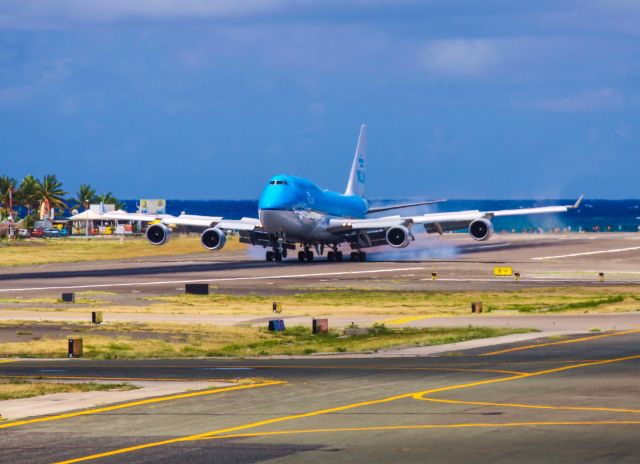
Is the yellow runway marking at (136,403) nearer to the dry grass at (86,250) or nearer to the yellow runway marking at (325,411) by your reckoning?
the yellow runway marking at (325,411)

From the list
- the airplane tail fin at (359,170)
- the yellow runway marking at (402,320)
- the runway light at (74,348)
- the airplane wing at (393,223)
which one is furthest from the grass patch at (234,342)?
the airplane tail fin at (359,170)

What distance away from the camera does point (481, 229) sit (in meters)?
104

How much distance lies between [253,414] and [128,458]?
5644 mm

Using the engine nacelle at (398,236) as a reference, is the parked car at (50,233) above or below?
above

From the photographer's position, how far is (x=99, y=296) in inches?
2859

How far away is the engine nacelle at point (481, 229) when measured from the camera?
103650 millimetres

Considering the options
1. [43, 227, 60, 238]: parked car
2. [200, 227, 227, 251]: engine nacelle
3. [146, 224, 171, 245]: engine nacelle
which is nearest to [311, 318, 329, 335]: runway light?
[200, 227, 227, 251]: engine nacelle

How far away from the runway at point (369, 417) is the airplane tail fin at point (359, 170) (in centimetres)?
9491

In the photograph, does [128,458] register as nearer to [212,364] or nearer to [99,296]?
[212,364]

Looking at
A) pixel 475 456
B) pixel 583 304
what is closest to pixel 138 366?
pixel 475 456

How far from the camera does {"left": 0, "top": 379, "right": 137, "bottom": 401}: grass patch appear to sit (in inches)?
1196

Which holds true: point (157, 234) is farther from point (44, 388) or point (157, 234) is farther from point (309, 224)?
point (44, 388)

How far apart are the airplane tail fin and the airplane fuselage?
899 inches

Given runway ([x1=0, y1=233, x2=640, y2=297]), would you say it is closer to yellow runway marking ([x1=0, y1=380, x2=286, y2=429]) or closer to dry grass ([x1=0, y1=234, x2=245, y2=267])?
dry grass ([x1=0, y1=234, x2=245, y2=267])
